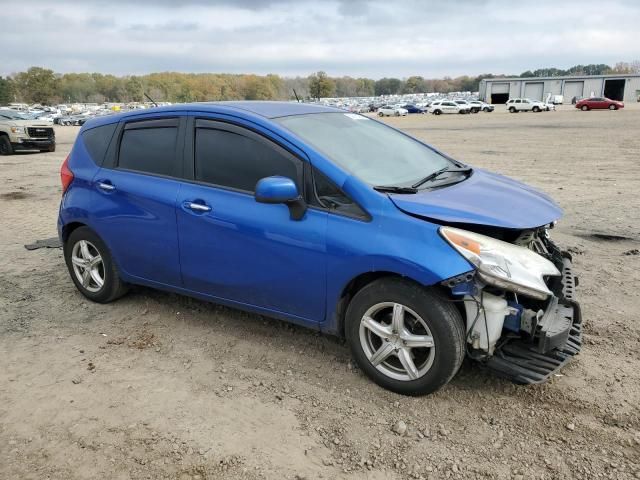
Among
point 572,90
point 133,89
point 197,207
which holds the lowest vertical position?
point 197,207

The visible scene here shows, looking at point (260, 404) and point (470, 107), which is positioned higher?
point (470, 107)

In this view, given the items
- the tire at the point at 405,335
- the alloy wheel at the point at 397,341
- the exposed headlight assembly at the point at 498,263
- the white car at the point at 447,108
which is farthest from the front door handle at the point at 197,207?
the white car at the point at 447,108

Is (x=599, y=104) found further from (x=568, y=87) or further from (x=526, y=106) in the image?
(x=568, y=87)

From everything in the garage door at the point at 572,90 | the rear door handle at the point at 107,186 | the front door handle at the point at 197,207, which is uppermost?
the garage door at the point at 572,90

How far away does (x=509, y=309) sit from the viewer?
3.07 m

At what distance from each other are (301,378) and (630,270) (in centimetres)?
378

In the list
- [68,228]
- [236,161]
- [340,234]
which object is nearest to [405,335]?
[340,234]

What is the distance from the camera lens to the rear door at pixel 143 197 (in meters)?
4.12

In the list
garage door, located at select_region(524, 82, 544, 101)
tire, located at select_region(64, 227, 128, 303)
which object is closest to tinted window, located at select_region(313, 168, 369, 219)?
tire, located at select_region(64, 227, 128, 303)

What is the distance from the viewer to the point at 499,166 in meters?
14.1

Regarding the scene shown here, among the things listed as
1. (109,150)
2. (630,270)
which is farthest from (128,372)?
(630,270)

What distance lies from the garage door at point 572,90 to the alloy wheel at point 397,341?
115 m

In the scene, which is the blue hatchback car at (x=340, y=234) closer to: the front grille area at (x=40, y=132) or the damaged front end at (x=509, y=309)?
the damaged front end at (x=509, y=309)

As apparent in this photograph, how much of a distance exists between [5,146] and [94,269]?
56.8ft
